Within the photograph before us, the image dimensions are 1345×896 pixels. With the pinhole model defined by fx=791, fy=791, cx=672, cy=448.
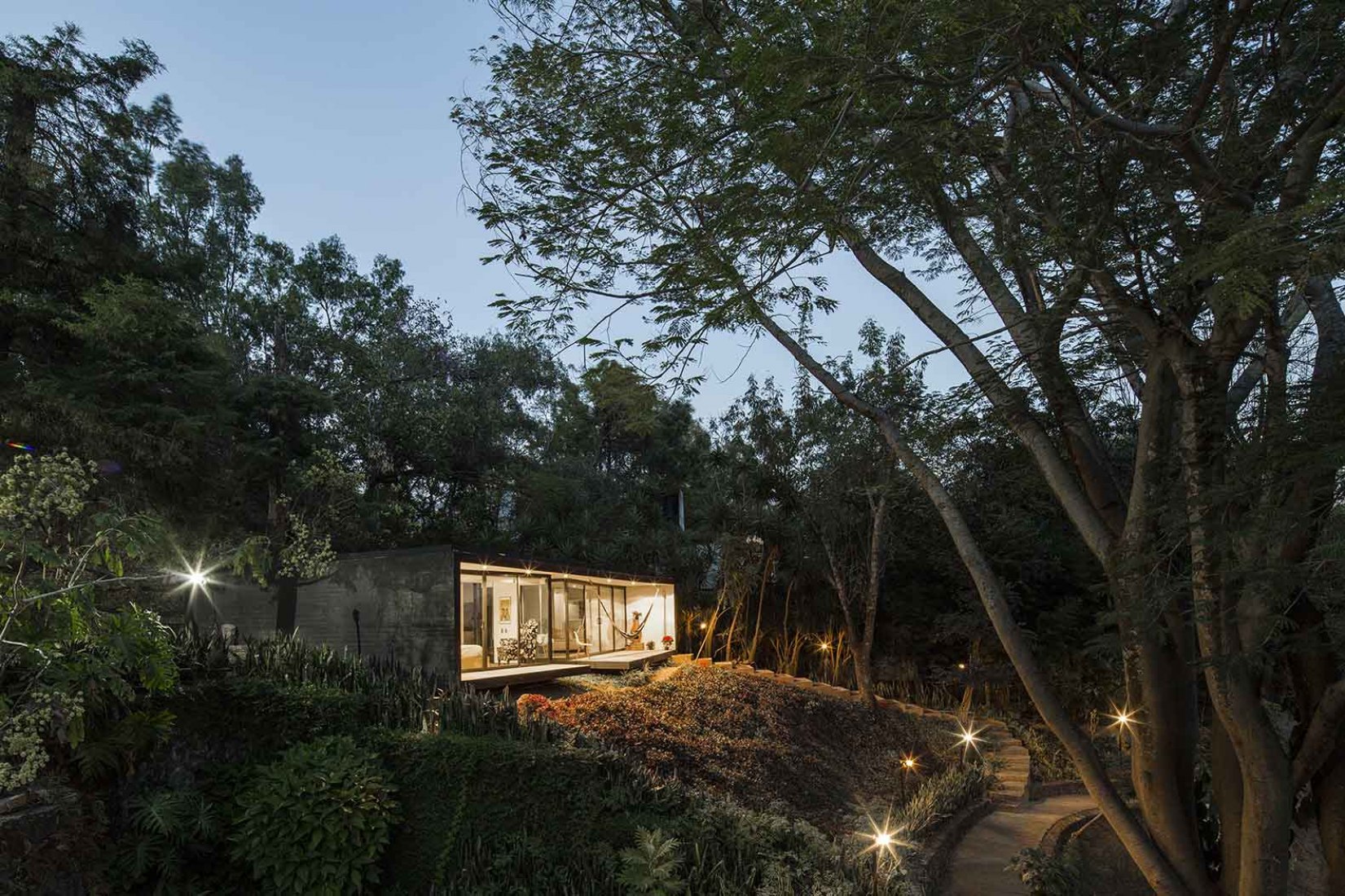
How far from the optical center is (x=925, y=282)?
7.00 m

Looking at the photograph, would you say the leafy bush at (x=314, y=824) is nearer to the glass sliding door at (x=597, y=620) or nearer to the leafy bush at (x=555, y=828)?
the leafy bush at (x=555, y=828)

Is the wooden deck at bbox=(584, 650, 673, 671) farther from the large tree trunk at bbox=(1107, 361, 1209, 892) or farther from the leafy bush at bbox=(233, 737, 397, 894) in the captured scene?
the large tree trunk at bbox=(1107, 361, 1209, 892)

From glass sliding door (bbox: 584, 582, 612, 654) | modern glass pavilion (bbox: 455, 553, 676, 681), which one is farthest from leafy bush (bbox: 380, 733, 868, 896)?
glass sliding door (bbox: 584, 582, 612, 654)

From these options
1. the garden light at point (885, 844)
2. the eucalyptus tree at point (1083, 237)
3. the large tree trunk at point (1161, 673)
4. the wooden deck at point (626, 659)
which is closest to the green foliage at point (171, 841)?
the eucalyptus tree at point (1083, 237)

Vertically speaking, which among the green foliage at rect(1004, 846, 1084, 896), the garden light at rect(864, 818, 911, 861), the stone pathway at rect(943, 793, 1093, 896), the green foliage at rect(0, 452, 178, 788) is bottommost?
the stone pathway at rect(943, 793, 1093, 896)

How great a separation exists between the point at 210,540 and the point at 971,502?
45.8ft

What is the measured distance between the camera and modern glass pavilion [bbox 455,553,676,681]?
1105 centimetres

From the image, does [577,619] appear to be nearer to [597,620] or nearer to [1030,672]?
[597,620]

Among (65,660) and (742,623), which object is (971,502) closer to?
(742,623)

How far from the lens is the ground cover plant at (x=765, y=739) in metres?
Result: 8.89

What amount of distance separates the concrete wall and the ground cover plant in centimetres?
163

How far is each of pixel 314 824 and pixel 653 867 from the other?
116 inches

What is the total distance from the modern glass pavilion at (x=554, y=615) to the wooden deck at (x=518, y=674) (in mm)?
144

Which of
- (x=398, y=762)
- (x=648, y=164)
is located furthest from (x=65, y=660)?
(x=648, y=164)
